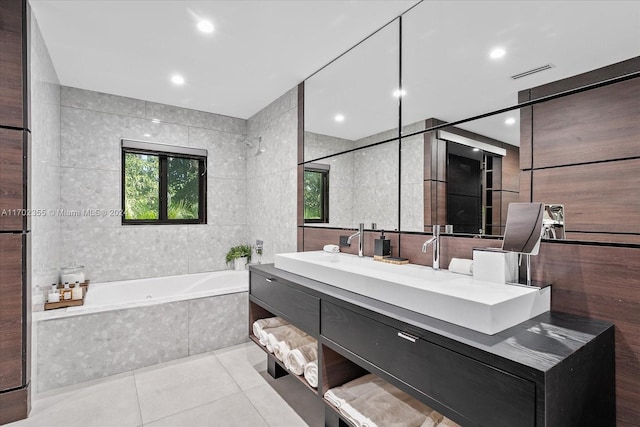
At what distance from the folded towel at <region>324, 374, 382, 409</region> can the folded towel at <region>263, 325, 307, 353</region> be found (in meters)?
0.59

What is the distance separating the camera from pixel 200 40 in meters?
2.28

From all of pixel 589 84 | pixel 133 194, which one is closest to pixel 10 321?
pixel 133 194

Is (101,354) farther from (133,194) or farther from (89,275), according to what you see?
(133,194)

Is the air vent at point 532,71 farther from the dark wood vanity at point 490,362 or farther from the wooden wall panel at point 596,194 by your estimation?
the dark wood vanity at point 490,362

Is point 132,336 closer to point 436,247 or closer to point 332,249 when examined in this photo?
point 332,249

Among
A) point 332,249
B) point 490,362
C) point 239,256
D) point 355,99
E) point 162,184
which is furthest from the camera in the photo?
point 239,256

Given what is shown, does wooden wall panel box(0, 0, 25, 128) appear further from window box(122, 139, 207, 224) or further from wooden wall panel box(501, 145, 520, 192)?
wooden wall panel box(501, 145, 520, 192)

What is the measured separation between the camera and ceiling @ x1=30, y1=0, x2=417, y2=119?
192 centimetres

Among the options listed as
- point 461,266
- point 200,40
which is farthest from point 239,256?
point 461,266

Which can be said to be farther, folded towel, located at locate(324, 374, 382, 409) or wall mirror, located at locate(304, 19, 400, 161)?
wall mirror, located at locate(304, 19, 400, 161)

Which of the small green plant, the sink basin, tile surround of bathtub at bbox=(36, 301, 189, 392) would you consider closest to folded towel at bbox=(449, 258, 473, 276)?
the sink basin

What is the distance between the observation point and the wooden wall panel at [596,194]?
1083mm

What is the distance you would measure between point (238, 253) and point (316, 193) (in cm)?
172

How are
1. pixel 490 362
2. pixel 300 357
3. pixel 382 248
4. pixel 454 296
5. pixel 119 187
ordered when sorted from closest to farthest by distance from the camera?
pixel 490 362 < pixel 454 296 < pixel 300 357 < pixel 382 248 < pixel 119 187
